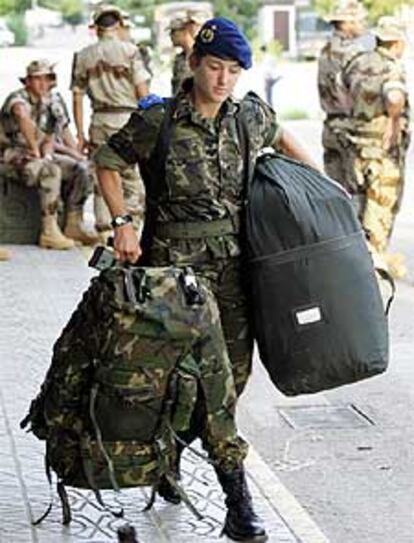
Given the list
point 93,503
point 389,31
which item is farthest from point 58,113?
point 93,503

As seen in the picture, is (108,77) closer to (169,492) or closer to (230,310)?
(169,492)

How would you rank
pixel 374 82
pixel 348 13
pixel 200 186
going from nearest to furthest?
pixel 200 186, pixel 374 82, pixel 348 13

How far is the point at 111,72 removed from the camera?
11727mm

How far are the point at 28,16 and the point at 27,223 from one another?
38.6m

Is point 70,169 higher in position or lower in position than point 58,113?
lower

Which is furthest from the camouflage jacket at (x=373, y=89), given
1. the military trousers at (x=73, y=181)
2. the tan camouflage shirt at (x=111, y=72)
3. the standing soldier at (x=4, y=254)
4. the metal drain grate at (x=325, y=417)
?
the metal drain grate at (x=325, y=417)

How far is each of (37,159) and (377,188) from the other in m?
2.77

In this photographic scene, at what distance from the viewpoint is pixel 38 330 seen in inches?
347

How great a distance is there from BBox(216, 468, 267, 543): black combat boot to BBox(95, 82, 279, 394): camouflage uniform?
563mm

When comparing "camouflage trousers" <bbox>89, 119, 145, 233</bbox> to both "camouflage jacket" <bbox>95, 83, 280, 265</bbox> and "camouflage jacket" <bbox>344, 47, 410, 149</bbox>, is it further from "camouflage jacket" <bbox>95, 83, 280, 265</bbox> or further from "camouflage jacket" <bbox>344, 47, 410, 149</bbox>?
"camouflage jacket" <bbox>95, 83, 280, 265</bbox>

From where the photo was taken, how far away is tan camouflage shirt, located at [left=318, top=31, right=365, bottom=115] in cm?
1141

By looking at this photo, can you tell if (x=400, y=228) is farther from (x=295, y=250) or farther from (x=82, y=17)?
(x=82, y=17)

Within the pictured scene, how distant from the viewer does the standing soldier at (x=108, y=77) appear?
11.7 metres

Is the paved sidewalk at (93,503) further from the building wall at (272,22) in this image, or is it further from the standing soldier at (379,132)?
the building wall at (272,22)
